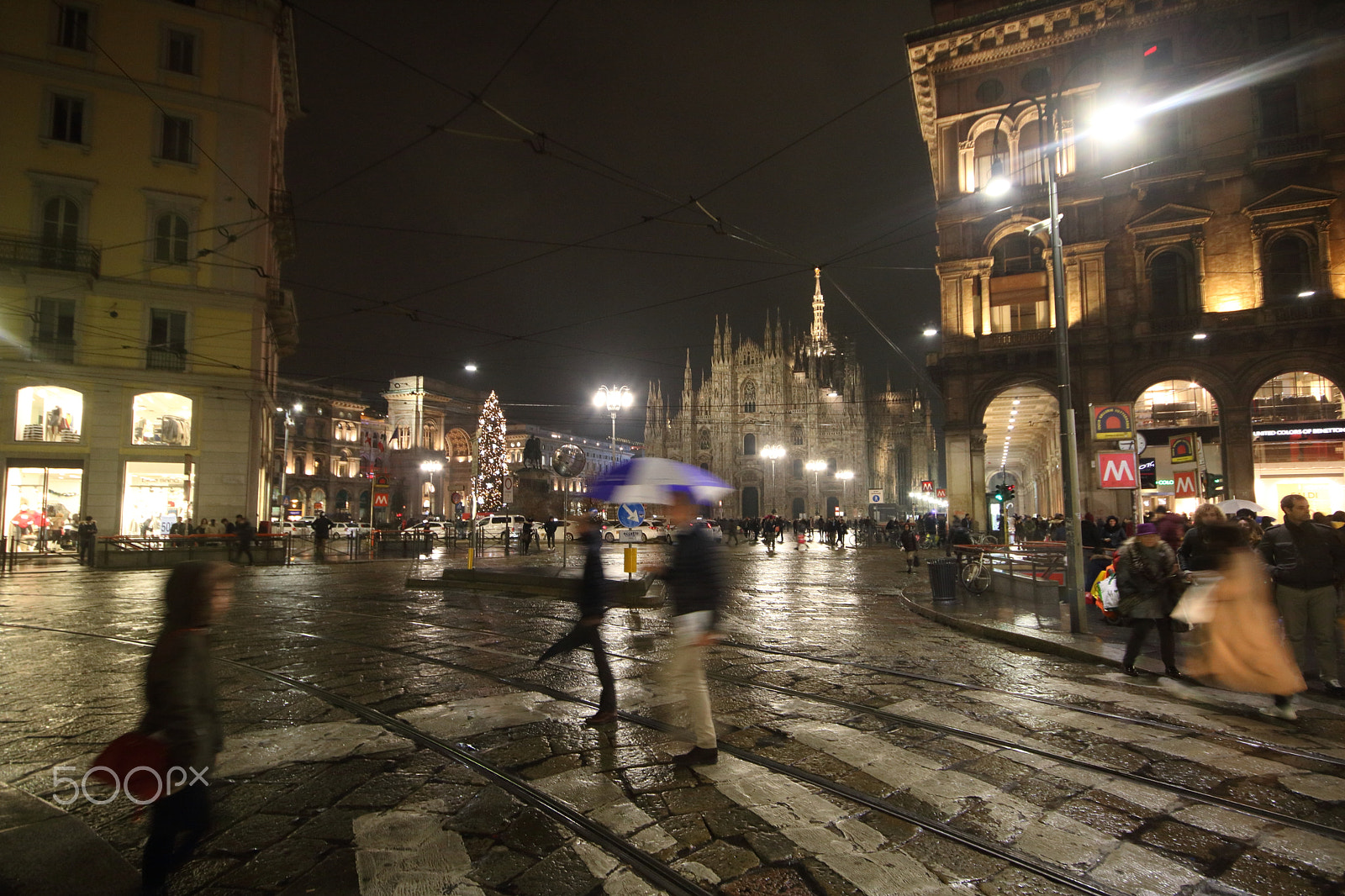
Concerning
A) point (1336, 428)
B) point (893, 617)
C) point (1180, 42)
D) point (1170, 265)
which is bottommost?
point (893, 617)

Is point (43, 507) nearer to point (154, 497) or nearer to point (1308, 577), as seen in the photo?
point (154, 497)

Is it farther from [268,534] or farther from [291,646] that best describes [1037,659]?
[268,534]

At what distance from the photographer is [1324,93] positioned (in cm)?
2122

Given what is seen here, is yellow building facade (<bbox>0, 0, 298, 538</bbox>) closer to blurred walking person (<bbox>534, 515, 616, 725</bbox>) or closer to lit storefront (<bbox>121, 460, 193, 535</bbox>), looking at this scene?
lit storefront (<bbox>121, 460, 193, 535</bbox>)

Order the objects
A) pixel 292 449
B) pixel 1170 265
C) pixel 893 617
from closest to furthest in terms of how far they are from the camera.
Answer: pixel 893 617 → pixel 1170 265 → pixel 292 449

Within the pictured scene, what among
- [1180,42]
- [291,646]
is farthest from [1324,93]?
[291,646]

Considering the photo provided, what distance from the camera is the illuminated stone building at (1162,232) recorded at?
68.8ft

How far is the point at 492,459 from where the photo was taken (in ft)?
162

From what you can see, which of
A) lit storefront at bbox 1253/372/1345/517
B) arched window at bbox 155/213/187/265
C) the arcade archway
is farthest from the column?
arched window at bbox 155/213/187/265

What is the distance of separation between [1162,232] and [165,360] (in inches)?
1181

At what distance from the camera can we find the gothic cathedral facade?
70.2 metres

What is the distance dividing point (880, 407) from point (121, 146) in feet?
249

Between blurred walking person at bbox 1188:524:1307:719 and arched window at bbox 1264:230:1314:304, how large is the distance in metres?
21.2

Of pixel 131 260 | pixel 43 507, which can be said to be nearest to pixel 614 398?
pixel 131 260
